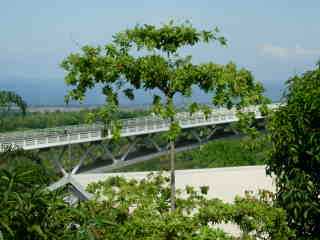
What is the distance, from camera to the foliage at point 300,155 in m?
9.64

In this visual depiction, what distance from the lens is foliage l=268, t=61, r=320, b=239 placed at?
9641mm

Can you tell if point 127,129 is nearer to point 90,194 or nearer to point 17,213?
point 90,194

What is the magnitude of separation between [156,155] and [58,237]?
135 ft

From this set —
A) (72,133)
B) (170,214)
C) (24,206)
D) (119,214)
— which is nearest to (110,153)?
(72,133)

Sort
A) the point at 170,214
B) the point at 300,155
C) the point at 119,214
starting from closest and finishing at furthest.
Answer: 1. the point at 170,214
2. the point at 119,214
3. the point at 300,155

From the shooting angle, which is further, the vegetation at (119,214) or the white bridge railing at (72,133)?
the white bridge railing at (72,133)

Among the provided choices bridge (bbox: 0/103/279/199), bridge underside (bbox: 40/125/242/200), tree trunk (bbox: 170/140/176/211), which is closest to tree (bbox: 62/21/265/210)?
tree trunk (bbox: 170/140/176/211)

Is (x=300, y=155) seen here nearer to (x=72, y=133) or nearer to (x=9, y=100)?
(x=9, y=100)

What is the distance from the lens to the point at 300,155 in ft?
32.6

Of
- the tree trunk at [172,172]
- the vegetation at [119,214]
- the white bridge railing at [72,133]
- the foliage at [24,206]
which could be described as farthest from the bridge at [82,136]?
the foliage at [24,206]

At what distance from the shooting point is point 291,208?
384 inches

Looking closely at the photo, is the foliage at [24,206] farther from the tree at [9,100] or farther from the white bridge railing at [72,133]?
the white bridge railing at [72,133]

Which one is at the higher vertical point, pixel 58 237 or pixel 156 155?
pixel 58 237

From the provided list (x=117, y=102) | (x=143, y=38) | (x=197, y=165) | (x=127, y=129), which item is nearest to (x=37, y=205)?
(x=117, y=102)
